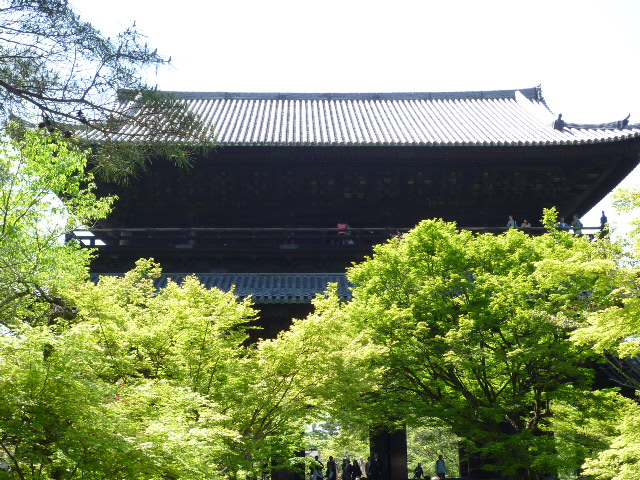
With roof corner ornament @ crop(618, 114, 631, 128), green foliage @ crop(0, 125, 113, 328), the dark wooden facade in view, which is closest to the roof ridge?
the dark wooden facade

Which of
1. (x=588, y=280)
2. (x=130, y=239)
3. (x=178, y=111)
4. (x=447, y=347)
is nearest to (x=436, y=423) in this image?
(x=447, y=347)

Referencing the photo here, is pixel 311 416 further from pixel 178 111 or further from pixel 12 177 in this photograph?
pixel 12 177

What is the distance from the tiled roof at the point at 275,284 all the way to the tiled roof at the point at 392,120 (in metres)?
3.81

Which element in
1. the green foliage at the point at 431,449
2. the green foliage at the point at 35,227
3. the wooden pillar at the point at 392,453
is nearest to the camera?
the green foliage at the point at 35,227

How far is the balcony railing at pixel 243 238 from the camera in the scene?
17719 mm

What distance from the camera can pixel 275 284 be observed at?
56.4 ft

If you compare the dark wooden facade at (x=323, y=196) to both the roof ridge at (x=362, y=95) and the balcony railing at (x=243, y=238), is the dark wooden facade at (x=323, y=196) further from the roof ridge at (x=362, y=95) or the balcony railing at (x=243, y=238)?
the roof ridge at (x=362, y=95)

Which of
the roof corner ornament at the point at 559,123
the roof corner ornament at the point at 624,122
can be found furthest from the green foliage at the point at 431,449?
the roof corner ornament at the point at 624,122

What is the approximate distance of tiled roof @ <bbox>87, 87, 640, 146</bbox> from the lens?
735 inches

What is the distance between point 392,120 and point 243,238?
8953mm

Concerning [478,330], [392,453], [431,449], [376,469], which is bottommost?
[376,469]

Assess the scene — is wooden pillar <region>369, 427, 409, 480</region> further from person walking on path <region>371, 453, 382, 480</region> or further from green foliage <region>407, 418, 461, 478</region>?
green foliage <region>407, 418, 461, 478</region>

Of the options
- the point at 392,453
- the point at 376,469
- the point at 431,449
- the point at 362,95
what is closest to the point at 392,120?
the point at 362,95

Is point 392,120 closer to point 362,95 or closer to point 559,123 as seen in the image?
point 362,95
